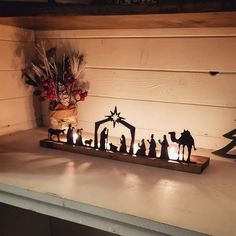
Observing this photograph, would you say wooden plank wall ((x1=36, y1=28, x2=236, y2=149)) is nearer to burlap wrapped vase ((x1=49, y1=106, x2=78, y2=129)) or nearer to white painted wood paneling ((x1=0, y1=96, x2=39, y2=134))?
burlap wrapped vase ((x1=49, y1=106, x2=78, y2=129))

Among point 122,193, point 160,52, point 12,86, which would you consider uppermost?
point 160,52

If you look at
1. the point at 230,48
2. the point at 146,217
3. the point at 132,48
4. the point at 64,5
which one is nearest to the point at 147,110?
the point at 132,48

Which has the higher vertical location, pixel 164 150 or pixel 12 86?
pixel 12 86

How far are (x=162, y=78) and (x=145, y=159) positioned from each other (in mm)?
327

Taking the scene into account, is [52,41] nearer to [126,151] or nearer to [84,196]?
[126,151]

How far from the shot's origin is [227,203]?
69 cm

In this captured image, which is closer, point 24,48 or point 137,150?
point 137,150

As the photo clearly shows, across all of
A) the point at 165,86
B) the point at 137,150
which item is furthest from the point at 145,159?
the point at 165,86

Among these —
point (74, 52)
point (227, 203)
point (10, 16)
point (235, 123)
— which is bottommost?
point (227, 203)

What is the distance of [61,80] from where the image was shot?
1.19 m

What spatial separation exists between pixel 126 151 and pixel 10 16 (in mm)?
561

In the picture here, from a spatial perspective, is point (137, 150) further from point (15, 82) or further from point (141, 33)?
point (15, 82)

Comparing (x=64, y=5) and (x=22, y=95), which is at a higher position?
(x=64, y=5)

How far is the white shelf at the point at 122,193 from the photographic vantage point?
2.04 ft
